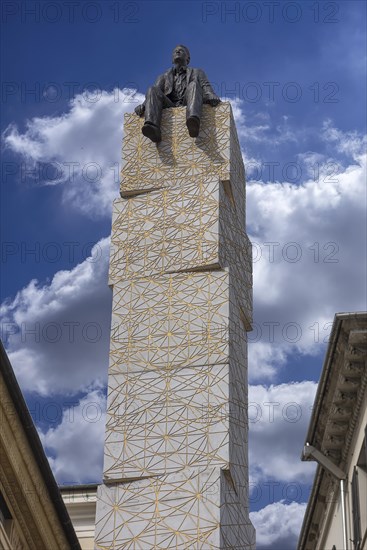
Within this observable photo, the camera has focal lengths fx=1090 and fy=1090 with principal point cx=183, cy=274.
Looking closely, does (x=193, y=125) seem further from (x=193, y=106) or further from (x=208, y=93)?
(x=208, y=93)

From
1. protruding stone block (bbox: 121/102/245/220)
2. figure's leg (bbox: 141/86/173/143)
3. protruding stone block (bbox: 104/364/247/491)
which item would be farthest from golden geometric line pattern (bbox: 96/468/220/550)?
figure's leg (bbox: 141/86/173/143)

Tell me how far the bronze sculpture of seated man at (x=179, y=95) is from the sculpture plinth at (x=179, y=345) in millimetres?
355

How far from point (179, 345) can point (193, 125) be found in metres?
6.03

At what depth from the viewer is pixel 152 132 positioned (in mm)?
27812

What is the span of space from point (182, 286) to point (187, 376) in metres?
2.35

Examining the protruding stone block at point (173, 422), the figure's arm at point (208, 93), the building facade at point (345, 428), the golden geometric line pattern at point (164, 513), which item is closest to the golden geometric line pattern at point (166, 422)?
the protruding stone block at point (173, 422)

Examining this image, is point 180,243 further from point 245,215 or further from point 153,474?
point 153,474

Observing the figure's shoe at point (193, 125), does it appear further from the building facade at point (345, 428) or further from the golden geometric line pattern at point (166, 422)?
the building facade at point (345, 428)

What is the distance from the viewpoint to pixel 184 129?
92.2 ft

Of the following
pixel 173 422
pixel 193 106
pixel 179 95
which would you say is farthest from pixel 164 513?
pixel 179 95

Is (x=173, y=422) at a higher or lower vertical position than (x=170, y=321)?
lower

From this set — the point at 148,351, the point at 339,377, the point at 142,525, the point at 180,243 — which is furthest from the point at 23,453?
the point at 180,243

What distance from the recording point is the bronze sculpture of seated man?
2780cm

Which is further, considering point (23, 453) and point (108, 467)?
point (108, 467)
